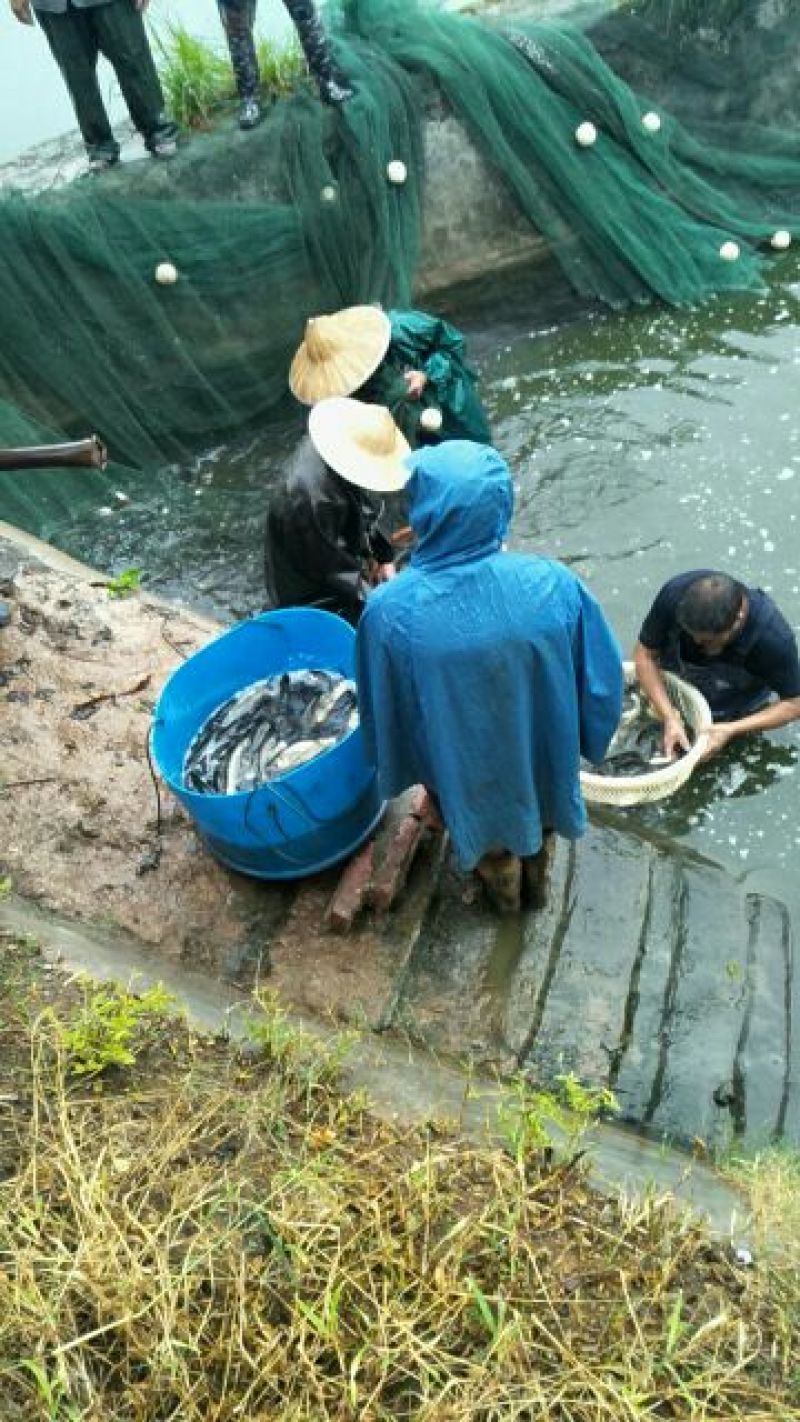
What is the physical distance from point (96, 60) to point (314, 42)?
143 cm

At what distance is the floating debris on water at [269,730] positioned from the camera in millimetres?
4012

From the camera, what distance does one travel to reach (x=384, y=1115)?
3197mm

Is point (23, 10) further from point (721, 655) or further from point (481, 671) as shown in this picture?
point (481, 671)

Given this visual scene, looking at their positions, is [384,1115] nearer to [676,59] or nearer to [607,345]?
[607,345]

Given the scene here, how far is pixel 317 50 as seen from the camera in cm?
717

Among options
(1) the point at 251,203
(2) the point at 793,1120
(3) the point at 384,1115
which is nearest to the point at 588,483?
(1) the point at 251,203

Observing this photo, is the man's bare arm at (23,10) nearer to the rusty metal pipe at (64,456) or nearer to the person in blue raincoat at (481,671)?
the rusty metal pipe at (64,456)

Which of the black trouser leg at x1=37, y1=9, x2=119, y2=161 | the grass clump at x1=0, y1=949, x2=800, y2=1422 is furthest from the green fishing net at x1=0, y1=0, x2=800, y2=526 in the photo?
the grass clump at x1=0, y1=949, x2=800, y2=1422

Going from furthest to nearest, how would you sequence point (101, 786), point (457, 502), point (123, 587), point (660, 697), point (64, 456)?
point (123, 587), point (660, 697), point (101, 786), point (64, 456), point (457, 502)

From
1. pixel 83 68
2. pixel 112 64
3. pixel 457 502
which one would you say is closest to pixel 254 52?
pixel 112 64

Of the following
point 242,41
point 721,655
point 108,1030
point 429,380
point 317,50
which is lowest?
point 721,655

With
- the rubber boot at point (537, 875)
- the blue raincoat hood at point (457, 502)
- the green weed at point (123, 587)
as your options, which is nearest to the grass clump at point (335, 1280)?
the rubber boot at point (537, 875)

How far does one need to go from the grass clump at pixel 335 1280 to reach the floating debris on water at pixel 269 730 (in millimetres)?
1245

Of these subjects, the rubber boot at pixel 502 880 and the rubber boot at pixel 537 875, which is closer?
the rubber boot at pixel 502 880
